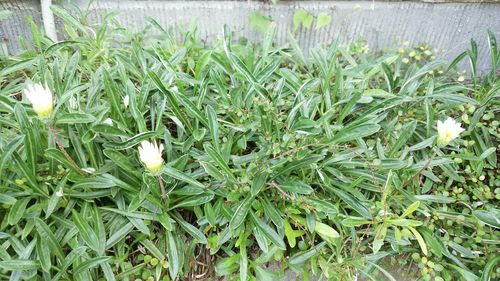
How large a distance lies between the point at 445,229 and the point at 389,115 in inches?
18.0

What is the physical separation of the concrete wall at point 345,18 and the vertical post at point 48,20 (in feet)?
0.15

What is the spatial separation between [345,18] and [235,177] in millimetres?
971

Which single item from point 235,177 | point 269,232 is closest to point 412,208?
point 269,232

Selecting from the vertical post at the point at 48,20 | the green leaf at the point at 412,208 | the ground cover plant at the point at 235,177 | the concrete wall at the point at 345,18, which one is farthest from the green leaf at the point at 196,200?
the vertical post at the point at 48,20

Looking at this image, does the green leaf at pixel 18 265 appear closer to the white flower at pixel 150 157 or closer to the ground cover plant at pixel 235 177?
the ground cover plant at pixel 235 177

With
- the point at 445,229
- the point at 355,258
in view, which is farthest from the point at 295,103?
the point at 445,229

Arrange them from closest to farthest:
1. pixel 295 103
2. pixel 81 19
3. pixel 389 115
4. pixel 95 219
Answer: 1. pixel 95 219
2. pixel 295 103
3. pixel 389 115
4. pixel 81 19

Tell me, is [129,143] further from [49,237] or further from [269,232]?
[269,232]

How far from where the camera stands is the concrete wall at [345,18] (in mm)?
1975

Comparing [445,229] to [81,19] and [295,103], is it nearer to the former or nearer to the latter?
[295,103]

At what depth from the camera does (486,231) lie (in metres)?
1.57

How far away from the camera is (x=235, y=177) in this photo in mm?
1494

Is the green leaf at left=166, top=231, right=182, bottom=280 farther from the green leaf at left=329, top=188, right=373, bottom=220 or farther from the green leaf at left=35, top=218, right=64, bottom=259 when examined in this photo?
the green leaf at left=329, top=188, right=373, bottom=220

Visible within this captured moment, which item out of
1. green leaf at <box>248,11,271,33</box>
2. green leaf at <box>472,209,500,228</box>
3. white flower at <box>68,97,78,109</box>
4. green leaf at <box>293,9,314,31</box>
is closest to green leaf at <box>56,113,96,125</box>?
white flower at <box>68,97,78,109</box>
